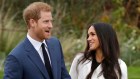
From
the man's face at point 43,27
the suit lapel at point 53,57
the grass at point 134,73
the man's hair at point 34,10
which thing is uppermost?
the man's hair at point 34,10

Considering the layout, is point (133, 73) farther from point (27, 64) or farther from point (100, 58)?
point (27, 64)

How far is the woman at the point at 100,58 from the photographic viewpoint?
5371mm

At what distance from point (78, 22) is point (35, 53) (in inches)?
412

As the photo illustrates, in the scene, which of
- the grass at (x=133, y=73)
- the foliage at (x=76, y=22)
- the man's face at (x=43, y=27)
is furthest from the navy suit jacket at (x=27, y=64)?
the foliage at (x=76, y=22)

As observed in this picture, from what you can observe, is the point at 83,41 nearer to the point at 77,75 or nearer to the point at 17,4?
the point at 17,4

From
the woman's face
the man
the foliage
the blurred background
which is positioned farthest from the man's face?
the foliage

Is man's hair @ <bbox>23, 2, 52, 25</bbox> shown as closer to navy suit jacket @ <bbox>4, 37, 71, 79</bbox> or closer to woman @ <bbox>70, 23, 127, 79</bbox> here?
navy suit jacket @ <bbox>4, 37, 71, 79</bbox>

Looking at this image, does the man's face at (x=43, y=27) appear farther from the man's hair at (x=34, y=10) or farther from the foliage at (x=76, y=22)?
the foliage at (x=76, y=22)

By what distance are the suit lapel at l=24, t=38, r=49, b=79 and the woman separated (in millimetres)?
695

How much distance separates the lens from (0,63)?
37.4 ft

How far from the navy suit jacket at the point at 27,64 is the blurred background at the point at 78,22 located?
21.8 ft

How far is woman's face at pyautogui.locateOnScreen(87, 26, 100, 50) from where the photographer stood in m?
5.37

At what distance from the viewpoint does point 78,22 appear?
1525 cm

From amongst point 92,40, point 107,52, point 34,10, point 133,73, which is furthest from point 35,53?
point 133,73
